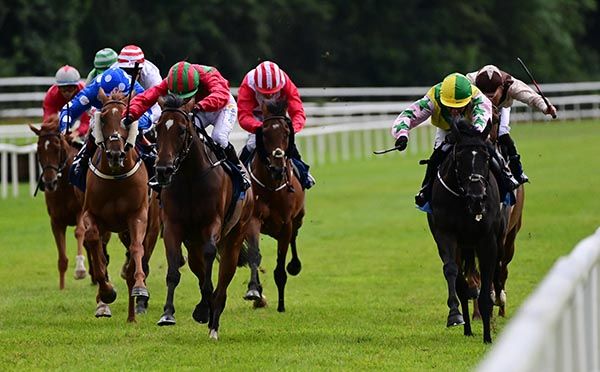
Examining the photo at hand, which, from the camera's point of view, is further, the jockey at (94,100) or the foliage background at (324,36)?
the foliage background at (324,36)

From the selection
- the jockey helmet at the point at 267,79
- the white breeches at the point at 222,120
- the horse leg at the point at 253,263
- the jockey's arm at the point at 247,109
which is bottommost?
the horse leg at the point at 253,263

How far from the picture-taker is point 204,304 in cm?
1035

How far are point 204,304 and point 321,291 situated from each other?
401 centimetres

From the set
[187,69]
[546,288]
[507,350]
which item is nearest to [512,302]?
[187,69]

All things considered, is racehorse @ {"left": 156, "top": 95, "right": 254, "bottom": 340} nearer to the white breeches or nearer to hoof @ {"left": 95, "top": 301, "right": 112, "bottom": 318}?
the white breeches

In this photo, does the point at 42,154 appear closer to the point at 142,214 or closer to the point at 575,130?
the point at 142,214

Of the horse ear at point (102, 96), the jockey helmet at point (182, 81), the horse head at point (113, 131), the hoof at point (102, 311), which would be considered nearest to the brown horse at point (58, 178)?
the hoof at point (102, 311)

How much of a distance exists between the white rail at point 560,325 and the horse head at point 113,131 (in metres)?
4.77

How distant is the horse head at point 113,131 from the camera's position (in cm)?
1063

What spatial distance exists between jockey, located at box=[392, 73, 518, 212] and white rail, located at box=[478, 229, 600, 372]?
12.4 feet

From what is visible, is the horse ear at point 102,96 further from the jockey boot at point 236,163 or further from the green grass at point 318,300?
the green grass at point 318,300

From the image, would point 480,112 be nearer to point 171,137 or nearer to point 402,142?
point 402,142

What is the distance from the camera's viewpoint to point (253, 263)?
12.3m

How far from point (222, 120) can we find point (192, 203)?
1.32m
